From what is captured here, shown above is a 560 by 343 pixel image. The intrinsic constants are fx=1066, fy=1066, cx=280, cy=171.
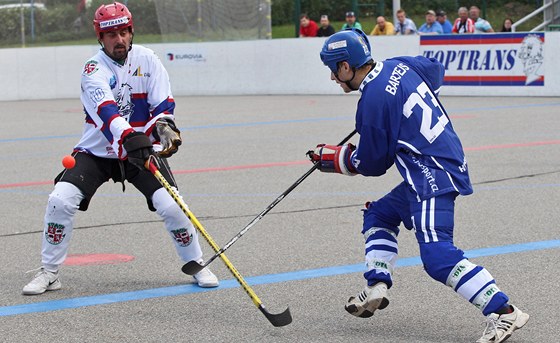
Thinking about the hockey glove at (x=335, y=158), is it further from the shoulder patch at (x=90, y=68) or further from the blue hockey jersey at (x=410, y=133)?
the shoulder patch at (x=90, y=68)

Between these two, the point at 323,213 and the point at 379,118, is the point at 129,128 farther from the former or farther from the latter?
the point at 323,213

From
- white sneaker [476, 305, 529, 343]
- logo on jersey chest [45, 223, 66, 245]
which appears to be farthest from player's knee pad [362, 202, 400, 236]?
logo on jersey chest [45, 223, 66, 245]

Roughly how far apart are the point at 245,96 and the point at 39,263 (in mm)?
16502

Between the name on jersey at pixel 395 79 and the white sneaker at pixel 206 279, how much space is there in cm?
189

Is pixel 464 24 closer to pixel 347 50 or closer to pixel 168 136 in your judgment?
pixel 168 136

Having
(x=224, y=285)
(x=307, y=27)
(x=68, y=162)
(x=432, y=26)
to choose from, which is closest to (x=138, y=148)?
(x=68, y=162)

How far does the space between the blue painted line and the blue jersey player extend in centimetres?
123

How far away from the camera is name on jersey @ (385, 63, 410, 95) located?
16.7 ft

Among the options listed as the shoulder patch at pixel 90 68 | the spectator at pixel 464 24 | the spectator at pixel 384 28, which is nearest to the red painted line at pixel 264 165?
the shoulder patch at pixel 90 68

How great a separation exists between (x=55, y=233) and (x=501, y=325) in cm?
278

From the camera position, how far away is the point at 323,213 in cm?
875

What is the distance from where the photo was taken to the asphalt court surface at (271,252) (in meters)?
5.48

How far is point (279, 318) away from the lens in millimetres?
5309

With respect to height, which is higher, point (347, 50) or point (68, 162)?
point (347, 50)
